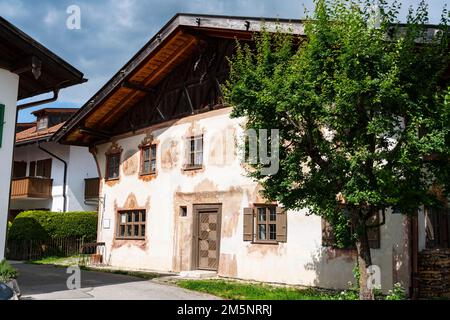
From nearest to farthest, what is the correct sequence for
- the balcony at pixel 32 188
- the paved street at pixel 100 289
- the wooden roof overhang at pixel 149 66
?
the paved street at pixel 100 289 → the wooden roof overhang at pixel 149 66 → the balcony at pixel 32 188

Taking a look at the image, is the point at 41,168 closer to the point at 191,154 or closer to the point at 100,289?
the point at 191,154

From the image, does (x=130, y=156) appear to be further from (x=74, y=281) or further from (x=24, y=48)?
(x=24, y=48)

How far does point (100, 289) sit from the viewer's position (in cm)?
1164

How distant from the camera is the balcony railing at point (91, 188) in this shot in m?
25.5

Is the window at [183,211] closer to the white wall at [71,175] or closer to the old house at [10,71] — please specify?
the old house at [10,71]

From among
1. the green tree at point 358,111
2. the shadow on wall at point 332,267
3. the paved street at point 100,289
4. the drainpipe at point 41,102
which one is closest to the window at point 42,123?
the paved street at point 100,289

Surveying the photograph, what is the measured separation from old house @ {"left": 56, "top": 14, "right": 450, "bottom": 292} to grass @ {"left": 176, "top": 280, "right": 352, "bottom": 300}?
2.59 ft

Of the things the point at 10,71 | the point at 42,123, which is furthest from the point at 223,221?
the point at 42,123

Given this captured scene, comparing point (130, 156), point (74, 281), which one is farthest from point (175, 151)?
point (74, 281)

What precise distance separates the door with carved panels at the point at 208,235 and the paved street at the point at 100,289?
2299 millimetres

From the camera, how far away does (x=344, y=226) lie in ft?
32.2

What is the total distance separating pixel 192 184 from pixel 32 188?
13.4m

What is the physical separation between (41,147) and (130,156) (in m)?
9.59

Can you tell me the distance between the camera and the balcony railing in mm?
25516
